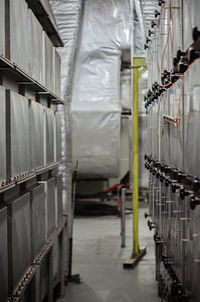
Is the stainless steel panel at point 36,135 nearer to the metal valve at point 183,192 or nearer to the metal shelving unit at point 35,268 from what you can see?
the metal shelving unit at point 35,268

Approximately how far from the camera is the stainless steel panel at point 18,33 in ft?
7.41

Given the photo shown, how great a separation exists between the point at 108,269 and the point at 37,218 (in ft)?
7.26

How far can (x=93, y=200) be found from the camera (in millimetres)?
8484

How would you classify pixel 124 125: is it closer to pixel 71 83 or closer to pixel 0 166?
pixel 71 83

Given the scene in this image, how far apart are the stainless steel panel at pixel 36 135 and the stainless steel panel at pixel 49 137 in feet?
0.53

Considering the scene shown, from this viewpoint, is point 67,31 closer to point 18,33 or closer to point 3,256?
point 18,33

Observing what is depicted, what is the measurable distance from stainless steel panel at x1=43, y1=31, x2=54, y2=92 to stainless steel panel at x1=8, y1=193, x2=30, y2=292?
1167 mm

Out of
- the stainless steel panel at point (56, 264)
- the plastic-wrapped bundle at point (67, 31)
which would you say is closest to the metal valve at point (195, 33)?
the stainless steel panel at point (56, 264)

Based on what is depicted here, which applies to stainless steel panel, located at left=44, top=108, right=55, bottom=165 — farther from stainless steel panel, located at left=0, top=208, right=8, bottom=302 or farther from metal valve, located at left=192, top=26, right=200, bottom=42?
metal valve, located at left=192, top=26, right=200, bottom=42

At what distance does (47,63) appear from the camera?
11.5ft

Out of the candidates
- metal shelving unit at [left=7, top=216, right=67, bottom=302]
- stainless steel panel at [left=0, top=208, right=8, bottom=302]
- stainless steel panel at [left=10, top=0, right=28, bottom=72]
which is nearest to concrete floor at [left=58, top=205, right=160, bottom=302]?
metal shelving unit at [left=7, top=216, right=67, bottom=302]

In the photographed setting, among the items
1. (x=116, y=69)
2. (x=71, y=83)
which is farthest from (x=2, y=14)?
(x=116, y=69)

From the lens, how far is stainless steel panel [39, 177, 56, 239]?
3.40 m

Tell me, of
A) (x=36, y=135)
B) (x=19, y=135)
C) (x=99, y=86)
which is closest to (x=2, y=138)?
(x=19, y=135)
